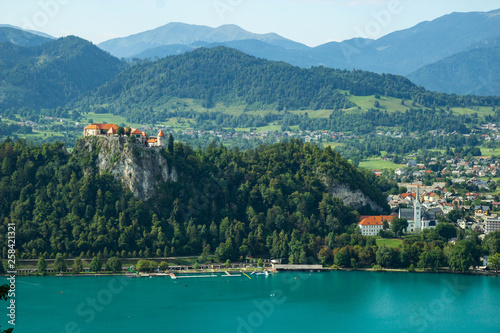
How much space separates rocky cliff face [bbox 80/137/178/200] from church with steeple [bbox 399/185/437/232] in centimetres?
2255

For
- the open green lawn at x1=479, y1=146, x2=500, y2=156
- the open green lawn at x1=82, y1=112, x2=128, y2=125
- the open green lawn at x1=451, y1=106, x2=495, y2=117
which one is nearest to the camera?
the open green lawn at x1=479, y1=146, x2=500, y2=156

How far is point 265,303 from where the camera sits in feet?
161

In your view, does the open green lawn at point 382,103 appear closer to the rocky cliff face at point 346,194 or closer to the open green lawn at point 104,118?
the open green lawn at point 104,118

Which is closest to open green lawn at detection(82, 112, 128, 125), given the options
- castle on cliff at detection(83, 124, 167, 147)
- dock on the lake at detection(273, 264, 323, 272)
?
castle on cliff at detection(83, 124, 167, 147)

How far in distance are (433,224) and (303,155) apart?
607 inches

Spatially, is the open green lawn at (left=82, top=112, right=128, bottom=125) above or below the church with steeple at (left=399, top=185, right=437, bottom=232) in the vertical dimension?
above

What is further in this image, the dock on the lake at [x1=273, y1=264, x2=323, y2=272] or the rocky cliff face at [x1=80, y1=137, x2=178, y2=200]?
the rocky cliff face at [x1=80, y1=137, x2=178, y2=200]

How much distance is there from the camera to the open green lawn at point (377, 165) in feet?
372

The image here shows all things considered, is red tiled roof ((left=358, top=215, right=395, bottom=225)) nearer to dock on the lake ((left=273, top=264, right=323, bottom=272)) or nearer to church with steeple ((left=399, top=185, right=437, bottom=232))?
church with steeple ((left=399, top=185, right=437, bottom=232))

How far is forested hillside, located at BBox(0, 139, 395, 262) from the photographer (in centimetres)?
5997

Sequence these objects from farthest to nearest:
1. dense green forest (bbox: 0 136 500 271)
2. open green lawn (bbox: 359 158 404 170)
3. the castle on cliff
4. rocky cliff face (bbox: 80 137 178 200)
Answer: open green lawn (bbox: 359 158 404 170), the castle on cliff, rocky cliff face (bbox: 80 137 178 200), dense green forest (bbox: 0 136 500 271)

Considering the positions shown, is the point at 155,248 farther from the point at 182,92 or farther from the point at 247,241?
the point at 182,92

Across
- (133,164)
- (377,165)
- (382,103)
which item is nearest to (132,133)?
(133,164)

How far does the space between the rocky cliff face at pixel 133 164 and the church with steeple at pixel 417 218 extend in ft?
74.0
